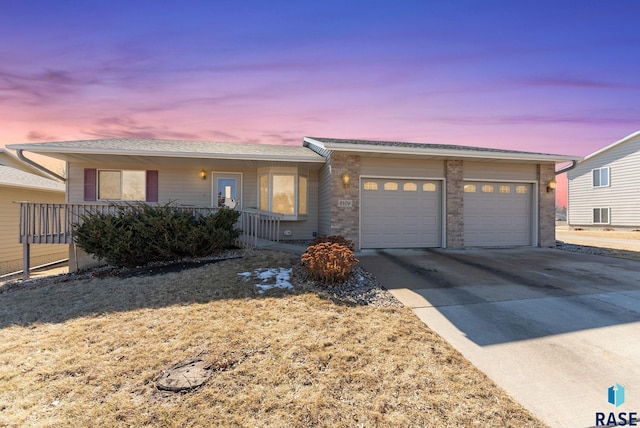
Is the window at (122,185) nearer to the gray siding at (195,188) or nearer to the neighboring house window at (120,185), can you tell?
the neighboring house window at (120,185)

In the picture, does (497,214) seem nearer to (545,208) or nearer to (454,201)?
(545,208)

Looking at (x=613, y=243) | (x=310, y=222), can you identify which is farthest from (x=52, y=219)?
(x=613, y=243)

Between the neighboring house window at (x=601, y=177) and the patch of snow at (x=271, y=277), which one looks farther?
the neighboring house window at (x=601, y=177)

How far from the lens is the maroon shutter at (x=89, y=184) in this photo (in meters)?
10.8

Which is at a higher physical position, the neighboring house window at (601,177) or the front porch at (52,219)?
the neighboring house window at (601,177)

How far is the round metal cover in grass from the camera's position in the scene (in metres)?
2.73

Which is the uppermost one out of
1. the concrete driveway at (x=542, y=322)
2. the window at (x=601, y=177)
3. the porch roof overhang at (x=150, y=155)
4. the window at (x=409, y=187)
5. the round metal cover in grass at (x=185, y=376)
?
the window at (x=601, y=177)

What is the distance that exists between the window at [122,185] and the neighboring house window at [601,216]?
88.5ft

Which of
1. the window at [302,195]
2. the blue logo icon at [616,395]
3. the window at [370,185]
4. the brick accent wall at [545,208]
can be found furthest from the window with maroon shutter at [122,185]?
the brick accent wall at [545,208]

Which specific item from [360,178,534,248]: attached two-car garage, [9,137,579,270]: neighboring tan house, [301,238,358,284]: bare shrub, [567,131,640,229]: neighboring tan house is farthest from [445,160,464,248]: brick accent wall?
[567,131,640,229]: neighboring tan house

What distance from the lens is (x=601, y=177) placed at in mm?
20328

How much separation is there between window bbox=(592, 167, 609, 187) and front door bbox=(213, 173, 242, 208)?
23490 mm

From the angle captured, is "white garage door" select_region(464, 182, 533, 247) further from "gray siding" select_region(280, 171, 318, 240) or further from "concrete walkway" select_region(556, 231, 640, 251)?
"gray siding" select_region(280, 171, 318, 240)

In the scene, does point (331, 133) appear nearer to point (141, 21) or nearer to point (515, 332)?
point (141, 21)
